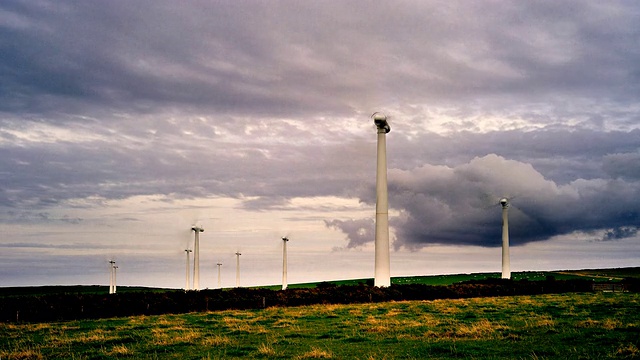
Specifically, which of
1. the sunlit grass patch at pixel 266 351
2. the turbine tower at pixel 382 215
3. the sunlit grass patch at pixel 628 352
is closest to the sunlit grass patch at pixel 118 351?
the sunlit grass patch at pixel 266 351

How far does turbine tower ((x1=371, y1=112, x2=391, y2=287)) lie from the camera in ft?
200

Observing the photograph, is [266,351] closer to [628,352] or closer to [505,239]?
[628,352]

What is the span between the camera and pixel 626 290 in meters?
81.9

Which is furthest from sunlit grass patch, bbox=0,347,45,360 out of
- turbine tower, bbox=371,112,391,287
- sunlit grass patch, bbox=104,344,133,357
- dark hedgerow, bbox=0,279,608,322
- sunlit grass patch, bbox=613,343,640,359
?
turbine tower, bbox=371,112,391,287

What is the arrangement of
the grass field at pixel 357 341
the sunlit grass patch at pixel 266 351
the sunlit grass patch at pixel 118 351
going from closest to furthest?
the grass field at pixel 357 341
the sunlit grass patch at pixel 266 351
the sunlit grass patch at pixel 118 351

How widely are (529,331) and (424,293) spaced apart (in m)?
42.7

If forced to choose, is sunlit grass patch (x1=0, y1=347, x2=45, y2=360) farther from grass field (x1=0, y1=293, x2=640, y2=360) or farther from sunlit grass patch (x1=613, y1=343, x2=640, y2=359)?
sunlit grass patch (x1=613, y1=343, x2=640, y2=359)

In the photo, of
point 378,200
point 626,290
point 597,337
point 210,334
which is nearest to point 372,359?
point 597,337

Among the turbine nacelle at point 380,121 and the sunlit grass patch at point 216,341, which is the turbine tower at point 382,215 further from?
the sunlit grass patch at point 216,341

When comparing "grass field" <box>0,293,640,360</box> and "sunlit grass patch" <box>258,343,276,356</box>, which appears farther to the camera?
"sunlit grass patch" <box>258,343,276,356</box>

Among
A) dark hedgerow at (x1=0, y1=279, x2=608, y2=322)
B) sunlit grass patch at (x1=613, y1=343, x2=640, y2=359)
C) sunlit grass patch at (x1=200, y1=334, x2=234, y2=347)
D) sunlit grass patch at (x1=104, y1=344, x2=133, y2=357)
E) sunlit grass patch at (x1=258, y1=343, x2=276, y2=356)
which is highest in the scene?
sunlit grass patch at (x1=613, y1=343, x2=640, y2=359)

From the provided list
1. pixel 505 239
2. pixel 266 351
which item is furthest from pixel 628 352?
pixel 505 239

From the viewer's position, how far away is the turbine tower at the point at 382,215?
2403 inches

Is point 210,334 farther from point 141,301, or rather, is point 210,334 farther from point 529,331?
point 141,301
